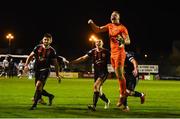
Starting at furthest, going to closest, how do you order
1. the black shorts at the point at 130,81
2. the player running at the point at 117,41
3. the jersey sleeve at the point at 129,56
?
the black shorts at the point at 130,81, the jersey sleeve at the point at 129,56, the player running at the point at 117,41

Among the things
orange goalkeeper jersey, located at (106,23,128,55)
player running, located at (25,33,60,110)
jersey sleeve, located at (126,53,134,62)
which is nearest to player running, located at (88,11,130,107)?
orange goalkeeper jersey, located at (106,23,128,55)

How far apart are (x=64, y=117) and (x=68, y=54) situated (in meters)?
76.5

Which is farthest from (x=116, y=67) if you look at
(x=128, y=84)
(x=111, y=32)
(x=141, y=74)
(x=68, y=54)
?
(x=68, y=54)

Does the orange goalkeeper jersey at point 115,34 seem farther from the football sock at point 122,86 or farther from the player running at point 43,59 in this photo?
the player running at point 43,59

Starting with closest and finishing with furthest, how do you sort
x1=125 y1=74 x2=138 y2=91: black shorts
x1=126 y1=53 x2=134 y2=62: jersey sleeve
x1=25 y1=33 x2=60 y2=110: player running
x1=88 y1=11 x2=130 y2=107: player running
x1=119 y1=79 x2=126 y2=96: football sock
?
x1=88 y1=11 x2=130 y2=107: player running
x1=119 y1=79 x2=126 y2=96: football sock
x1=25 y1=33 x2=60 y2=110: player running
x1=126 y1=53 x2=134 y2=62: jersey sleeve
x1=125 y1=74 x2=138 y2=91: black shorts

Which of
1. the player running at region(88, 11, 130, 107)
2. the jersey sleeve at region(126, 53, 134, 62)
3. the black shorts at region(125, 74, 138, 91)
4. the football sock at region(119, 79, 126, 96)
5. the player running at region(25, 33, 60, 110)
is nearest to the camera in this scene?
the player running at region(88, 11, 130, 107)

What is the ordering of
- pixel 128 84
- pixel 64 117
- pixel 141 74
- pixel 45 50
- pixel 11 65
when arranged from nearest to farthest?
pixel 64 117 < pixel 45 50 < pixel 128 84 < pixel 11 65 < pixel 141 74

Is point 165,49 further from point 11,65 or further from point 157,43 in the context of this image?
point 11,65

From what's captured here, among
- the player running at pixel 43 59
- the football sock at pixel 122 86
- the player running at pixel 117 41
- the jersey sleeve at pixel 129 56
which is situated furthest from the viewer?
the jersey sleeve at pixel 129 56

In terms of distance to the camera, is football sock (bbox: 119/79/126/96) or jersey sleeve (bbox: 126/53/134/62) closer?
football sock (bbox: 119/79/126/96)

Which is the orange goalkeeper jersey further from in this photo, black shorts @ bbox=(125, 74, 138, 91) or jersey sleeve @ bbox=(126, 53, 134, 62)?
black shorts @ bbox=(125, 74, 138, 91)

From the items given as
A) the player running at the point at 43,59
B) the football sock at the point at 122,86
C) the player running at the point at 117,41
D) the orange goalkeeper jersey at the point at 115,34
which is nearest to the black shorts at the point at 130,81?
the football sock at the point at 122,86

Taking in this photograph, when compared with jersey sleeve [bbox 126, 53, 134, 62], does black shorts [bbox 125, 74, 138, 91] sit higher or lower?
lower

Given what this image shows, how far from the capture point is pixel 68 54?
8900 cm
